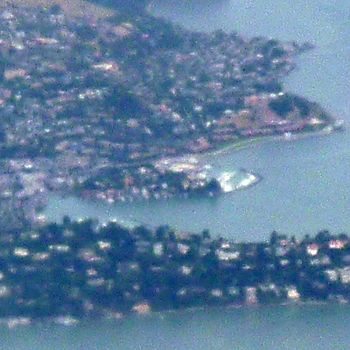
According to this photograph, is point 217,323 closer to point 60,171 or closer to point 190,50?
point 60,171

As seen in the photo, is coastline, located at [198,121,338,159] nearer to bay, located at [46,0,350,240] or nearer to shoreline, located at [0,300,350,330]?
bay, located at [46,0,350,240]

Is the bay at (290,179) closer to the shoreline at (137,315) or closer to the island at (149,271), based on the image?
the island at (149,271)

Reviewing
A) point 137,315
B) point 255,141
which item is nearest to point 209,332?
point 137,315

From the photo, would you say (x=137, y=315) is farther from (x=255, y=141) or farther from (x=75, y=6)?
(x=75, y=6)

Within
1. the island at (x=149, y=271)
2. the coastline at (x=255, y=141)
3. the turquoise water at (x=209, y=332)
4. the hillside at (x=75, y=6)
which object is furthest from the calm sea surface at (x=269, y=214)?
the hillside at (x=75, y=6)

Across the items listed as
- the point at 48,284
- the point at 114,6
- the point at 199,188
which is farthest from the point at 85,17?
the point at 48,284

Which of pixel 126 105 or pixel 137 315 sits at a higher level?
pixel 126 105

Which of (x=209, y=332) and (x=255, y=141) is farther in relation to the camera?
(x=255, y=141)
